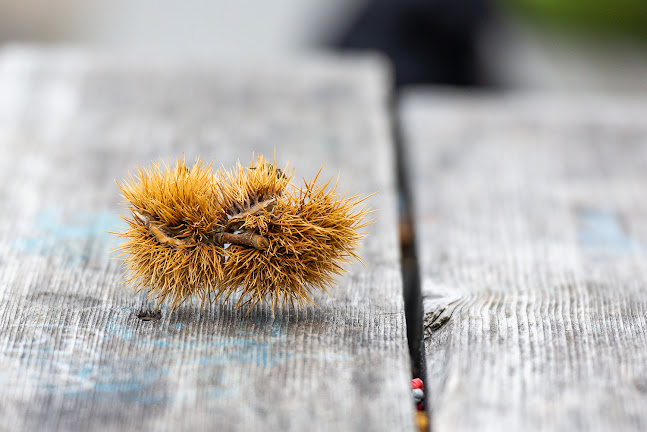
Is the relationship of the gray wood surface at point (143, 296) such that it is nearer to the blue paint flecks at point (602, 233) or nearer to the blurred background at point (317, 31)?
the blue paint flecks at point (602, 233)

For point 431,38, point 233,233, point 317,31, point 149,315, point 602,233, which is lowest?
point 149,315

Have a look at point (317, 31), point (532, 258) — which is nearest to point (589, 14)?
point (317, 31)

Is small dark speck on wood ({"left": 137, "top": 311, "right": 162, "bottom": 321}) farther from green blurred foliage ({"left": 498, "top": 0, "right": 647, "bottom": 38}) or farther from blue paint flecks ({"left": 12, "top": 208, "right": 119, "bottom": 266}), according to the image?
green blurred foliage ({"left": 498, "top": 0, "right": 647, "bottom": 38})

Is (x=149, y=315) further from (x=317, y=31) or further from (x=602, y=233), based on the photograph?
(x=317, y=31)

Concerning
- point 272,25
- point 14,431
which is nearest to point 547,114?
point 14,431

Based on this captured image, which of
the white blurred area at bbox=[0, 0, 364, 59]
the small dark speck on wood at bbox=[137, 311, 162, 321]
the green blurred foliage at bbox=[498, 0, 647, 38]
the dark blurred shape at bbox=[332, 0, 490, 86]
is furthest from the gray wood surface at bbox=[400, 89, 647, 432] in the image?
the green blurred foliage at bbox=[498, 0, 647, 38]

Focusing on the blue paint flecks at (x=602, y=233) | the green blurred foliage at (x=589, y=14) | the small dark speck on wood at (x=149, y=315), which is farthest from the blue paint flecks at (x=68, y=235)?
the green blurred foliage at (x=589, y=14)
